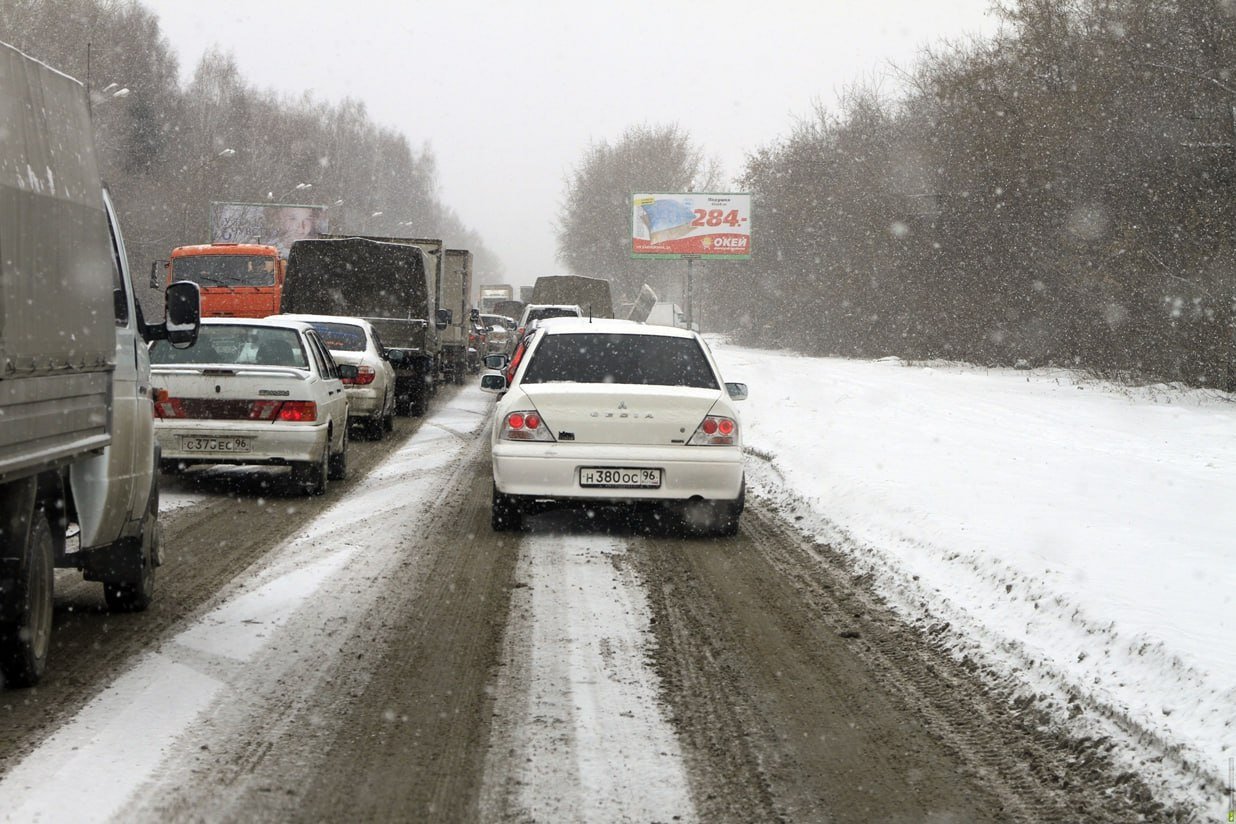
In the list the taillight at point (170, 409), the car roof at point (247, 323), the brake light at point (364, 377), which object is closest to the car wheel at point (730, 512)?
the taillight at point (170, 409)

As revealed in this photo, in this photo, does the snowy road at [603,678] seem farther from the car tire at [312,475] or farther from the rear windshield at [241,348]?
the rear windshield at [241,348]

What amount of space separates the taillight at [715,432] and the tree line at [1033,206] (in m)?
14.5

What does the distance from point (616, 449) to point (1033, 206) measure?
26.0m

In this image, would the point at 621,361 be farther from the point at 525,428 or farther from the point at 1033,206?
the point at 1033,206

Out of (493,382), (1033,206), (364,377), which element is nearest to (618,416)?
(493,382)

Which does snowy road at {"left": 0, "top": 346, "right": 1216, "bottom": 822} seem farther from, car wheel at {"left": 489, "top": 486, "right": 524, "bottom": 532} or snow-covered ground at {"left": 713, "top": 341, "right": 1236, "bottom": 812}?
car wheel at {"left": 489, "top": 486, "right": 524, "bottom": 532}

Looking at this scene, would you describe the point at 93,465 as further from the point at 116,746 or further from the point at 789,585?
the point at 789,585

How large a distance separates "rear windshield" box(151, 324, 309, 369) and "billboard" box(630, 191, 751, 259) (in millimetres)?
42957

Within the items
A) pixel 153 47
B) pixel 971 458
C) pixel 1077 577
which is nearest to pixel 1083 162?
pixel 971 458

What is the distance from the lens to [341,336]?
17562mm

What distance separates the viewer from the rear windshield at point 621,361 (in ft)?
32.7

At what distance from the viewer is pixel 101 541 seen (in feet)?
19.3

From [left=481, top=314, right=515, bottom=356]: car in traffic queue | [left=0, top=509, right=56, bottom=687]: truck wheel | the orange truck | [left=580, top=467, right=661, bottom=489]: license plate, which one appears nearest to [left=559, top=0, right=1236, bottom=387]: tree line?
[left=481, top=314, right=515, bottom=356]: car in traffic queue

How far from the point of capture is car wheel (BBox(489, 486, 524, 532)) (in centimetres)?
958
